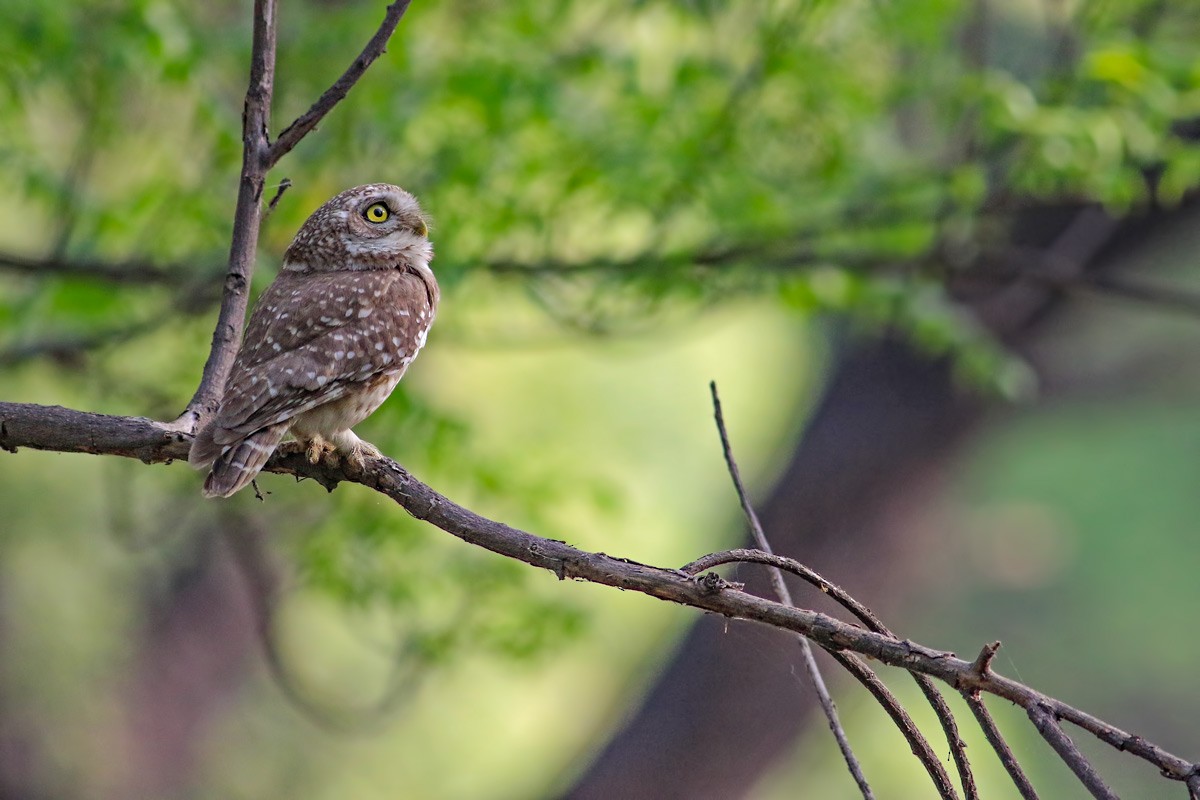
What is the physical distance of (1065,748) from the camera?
1474 mm

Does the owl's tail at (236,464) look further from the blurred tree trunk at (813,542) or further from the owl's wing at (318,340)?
the blurred tree trunk at (813,542)

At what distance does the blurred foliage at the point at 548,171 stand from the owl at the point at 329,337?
38.0 inches

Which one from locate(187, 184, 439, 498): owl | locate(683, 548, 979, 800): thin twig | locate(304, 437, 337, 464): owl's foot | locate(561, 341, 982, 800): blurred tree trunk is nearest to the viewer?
locate(683, 548, 979, 800): thin twig

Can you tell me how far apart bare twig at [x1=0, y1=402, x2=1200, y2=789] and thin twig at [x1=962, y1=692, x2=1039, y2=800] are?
43 millimetres

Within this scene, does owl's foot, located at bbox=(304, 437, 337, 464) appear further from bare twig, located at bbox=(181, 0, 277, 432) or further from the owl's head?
the owl's head

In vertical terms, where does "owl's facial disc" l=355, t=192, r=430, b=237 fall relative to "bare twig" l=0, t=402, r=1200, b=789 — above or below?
above

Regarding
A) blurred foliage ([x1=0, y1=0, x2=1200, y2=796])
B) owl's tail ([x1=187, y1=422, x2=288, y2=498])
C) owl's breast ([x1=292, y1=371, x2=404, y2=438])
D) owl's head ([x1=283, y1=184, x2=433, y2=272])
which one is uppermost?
blurred foliage ([x1=0, y1=0, x2=1200, y2=796])

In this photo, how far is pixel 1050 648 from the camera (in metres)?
13.6

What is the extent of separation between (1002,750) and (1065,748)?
10 cm

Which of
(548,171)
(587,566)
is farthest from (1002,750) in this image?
(548,171)

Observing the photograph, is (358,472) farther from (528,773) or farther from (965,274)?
(528,773)

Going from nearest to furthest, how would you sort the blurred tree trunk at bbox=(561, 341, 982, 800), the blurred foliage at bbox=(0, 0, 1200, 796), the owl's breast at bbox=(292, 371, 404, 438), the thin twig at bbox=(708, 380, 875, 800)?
the thin twig at bbox=(708, 380, 875, 800)
the owl's breast at bbox=(292, 371, 404, 438)
the blurred foliage at bbox=(0, 0, 1200, 796)
the blurred tree trunk at bbox=(561, 341, 982, 800)

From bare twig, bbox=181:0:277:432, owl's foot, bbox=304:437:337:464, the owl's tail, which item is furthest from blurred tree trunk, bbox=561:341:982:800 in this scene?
bare twig, bbox=181:0:277:432

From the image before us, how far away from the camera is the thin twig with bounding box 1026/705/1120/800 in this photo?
55.6 inches
